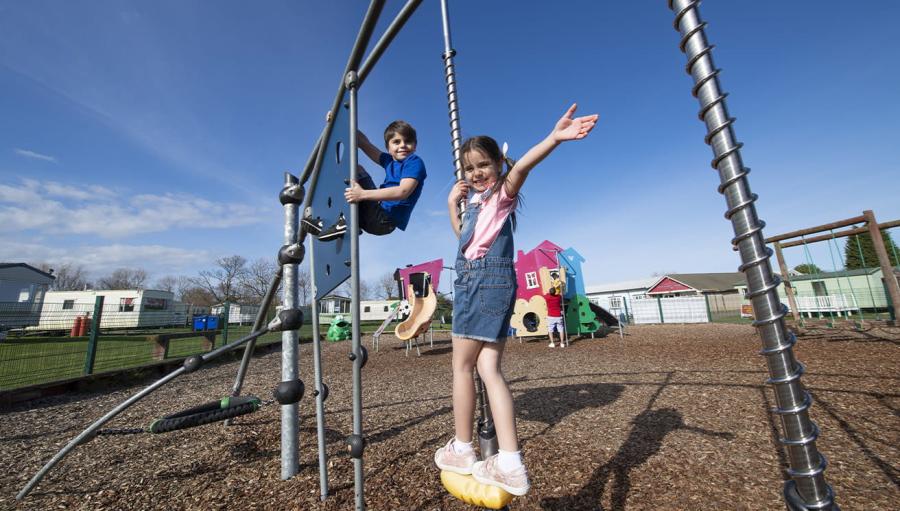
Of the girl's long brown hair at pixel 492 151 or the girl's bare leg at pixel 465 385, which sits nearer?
the girl's bare leg at pixel 465 385

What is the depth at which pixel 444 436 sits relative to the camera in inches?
117

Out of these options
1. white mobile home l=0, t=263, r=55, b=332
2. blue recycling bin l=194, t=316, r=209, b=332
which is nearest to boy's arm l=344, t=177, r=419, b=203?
white mobile home l=0, t=263, r=55, b=332

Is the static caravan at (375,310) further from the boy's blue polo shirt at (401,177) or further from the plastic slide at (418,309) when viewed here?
the boy's blue polo shirt at (401,177)

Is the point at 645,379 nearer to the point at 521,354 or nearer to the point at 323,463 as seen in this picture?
the point at 521,354

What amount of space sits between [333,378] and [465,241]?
535cm

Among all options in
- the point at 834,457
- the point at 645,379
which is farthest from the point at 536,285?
the point at 834,457

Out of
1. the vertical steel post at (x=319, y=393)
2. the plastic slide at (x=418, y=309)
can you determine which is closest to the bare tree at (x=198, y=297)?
the plastic slide at (x=418, y=309)

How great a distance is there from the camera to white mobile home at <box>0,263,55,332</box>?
680 centimetres

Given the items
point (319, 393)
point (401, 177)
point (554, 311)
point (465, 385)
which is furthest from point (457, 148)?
point (554, 311)

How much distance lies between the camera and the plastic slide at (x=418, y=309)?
8852 mm

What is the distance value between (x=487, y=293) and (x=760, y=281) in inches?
35.8

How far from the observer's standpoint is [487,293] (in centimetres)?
146

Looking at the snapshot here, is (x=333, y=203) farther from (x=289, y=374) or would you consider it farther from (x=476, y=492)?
(x=476, y=492)

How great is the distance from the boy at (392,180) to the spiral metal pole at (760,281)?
140 cm
